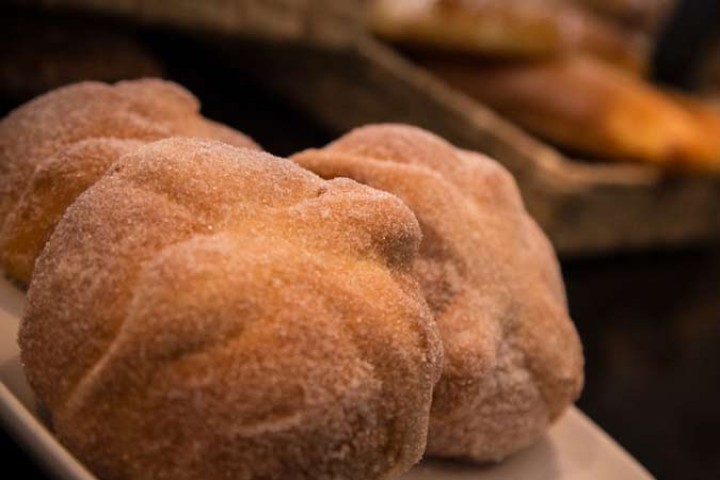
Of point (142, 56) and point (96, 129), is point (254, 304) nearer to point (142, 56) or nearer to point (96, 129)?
point (96, 129)

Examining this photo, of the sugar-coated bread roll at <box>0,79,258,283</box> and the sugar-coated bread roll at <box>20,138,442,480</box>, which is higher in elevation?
the sugar-coated bread roll at <box>20,138,442,480</box>

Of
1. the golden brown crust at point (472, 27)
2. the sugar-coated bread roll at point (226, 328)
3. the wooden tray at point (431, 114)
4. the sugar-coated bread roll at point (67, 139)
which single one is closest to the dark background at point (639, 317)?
the wooden tray at point (431, 114)

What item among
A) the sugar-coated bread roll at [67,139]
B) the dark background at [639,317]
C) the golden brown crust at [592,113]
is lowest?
the dark background at [639,317]

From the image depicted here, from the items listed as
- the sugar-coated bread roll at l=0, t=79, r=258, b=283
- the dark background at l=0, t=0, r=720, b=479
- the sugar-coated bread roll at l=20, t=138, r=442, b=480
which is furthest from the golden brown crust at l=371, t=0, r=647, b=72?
the sugar-coated bread roll at l=20, t=138, r=442, b=480

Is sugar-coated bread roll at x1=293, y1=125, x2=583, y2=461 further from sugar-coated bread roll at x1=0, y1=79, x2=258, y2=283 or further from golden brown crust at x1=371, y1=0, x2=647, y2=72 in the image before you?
golden brown crust at x1=371, y1=0, x2=647, y2=72

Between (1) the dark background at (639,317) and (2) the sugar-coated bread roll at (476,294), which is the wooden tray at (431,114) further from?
(2) the sugar-coated bread roll at (476,294)

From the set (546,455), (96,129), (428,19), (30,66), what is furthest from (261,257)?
(428,19)

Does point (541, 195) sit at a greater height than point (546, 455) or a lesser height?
lesser
